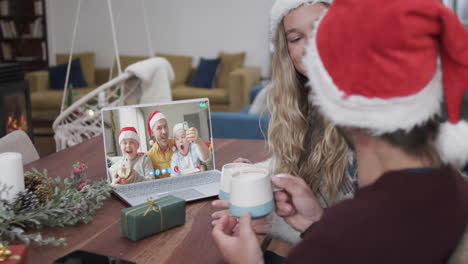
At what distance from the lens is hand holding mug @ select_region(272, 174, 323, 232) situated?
3.73 feet

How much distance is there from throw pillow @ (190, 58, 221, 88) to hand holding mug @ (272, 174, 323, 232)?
200 inches

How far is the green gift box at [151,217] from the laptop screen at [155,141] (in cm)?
27

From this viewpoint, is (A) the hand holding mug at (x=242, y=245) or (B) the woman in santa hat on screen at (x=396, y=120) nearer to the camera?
(B) the woman in santa hat on screen at (x=396, y=120)

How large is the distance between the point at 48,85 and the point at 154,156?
5737mm

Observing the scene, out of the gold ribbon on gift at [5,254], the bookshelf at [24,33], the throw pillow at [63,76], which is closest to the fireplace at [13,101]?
the gold ribbon on gift at [5,254]

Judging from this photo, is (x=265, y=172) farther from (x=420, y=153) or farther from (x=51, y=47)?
(x=51, y=47)

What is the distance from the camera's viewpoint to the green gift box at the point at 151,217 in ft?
3.48

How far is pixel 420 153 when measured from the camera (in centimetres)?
75

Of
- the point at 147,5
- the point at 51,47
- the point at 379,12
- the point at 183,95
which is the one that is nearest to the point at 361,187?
the point at 379,12

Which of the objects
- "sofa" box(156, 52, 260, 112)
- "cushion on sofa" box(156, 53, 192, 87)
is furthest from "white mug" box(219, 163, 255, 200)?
"cushion on sofa" box(156, 53, 192, 87)

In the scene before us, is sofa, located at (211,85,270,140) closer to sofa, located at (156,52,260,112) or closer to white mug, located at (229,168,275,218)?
white mug, located at (229,168,275,218)

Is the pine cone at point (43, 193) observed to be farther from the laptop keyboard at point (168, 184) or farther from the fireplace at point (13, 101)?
the fireplace at point (13, 101)

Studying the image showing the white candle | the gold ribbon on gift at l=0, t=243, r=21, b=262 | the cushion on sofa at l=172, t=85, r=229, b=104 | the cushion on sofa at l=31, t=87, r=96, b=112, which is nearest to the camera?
the gold ribbon on gift at l=0, t=243, r=21, b=262

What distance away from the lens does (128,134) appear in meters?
1.39
